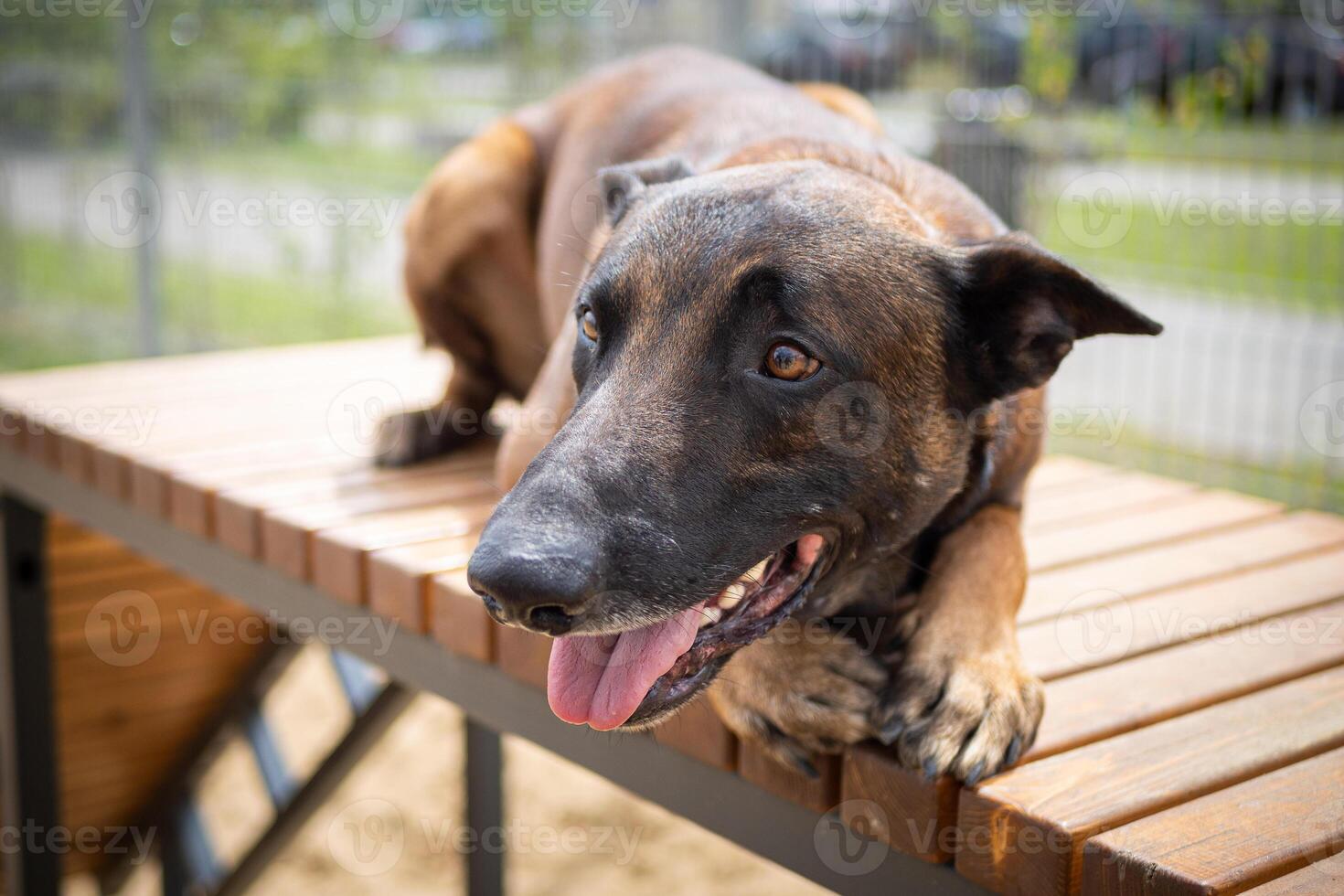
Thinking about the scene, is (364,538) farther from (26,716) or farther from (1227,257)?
(1227,257)

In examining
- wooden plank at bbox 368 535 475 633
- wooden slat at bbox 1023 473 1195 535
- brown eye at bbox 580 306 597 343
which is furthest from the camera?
wooden slat at bbox 1023 473 1195 535

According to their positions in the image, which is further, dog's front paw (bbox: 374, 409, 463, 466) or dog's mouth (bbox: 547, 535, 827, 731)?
dog's front paw (bbox: 374, 409, 463, 466)

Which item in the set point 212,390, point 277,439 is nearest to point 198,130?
point 212,390

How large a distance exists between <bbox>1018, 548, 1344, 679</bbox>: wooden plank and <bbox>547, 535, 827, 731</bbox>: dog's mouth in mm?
636

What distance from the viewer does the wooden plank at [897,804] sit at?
5.90 ft

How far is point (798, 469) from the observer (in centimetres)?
178

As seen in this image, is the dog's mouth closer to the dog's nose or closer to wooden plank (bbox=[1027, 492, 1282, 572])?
the dog's nose

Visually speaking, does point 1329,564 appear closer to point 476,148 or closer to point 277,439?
point 476,148

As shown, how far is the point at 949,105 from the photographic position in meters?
5.98

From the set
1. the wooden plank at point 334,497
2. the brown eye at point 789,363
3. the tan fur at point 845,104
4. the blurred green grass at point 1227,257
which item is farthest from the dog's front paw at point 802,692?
the blurred green grass at point 1227,257

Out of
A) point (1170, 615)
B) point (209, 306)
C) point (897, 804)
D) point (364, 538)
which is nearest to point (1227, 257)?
point (1170, 615)

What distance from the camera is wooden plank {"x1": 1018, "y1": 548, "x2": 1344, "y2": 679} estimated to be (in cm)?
233

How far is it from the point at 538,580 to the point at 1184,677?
1307 mm

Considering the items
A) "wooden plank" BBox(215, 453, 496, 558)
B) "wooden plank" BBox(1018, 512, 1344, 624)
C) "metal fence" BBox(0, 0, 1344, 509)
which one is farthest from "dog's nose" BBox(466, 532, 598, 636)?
"metal fence" BBox(0, 0, 1344, 509)
